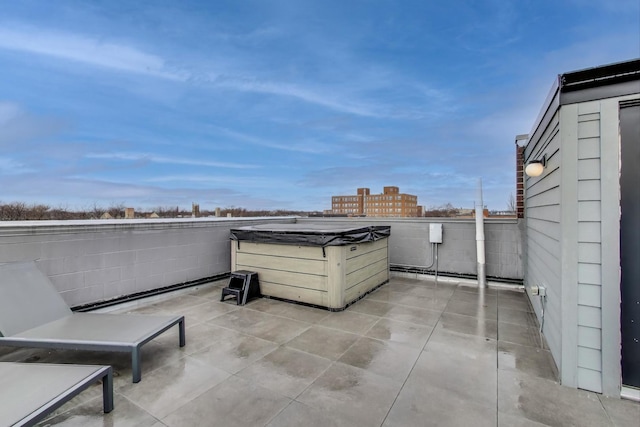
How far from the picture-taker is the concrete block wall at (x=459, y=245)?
495 cm

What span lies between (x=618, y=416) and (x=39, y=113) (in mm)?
8987

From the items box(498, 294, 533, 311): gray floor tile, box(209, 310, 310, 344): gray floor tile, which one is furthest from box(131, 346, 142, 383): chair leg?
box(498, 294, 533, 311): gray floor tile

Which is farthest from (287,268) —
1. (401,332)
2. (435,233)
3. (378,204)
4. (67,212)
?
(378,204)

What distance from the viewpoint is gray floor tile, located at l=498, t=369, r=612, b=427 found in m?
1.65

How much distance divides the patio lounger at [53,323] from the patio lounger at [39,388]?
36 centimetres

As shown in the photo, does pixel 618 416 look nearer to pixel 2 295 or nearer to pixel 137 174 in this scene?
pixel 2 295

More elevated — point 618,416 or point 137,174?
point 137,174

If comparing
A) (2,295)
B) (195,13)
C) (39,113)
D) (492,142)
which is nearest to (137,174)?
(39,113)

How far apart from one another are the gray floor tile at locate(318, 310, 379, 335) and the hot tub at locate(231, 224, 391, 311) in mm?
197

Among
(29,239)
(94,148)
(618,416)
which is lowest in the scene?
(618,416)

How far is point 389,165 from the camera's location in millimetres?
11836

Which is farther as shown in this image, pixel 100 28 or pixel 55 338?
pixel 100 28

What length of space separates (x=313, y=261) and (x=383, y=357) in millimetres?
1675

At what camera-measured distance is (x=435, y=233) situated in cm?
534
